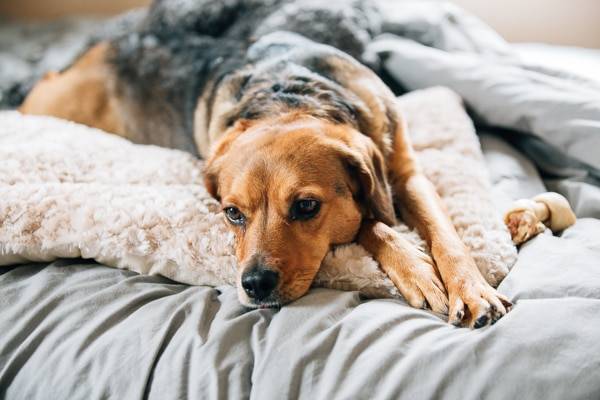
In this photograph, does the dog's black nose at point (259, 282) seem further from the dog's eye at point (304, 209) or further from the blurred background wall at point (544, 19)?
the blurred background wall at point (544, 19)

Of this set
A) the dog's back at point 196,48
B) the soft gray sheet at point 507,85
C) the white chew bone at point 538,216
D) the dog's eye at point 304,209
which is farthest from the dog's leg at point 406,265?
the dog's back at point 196,48

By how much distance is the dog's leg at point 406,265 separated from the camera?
1444mm

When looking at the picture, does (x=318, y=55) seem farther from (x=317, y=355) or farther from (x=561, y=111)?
(x=317, y=355)

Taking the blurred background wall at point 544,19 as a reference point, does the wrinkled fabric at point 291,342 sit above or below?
below

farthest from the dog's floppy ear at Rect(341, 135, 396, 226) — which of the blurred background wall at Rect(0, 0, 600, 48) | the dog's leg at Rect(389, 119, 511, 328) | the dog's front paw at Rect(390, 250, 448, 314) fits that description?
the blurred background wall at Rect(0, 0, 600, 48)

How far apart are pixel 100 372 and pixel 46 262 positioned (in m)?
0.54

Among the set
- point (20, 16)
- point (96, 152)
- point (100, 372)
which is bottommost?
point (100, 372)

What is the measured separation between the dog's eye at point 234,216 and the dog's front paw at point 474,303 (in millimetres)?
679

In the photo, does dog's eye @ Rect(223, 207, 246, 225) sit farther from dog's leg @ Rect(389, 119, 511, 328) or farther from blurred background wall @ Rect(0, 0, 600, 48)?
blurred background wall @ Rect(0, 0, 600, 48)

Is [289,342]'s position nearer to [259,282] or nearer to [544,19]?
[259,282]

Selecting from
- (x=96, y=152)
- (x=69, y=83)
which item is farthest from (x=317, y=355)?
(x=69, y=83)

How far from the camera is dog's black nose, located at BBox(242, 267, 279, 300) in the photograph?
143 centimetres

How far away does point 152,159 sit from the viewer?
216 cm

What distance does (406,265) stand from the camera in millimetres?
1533
